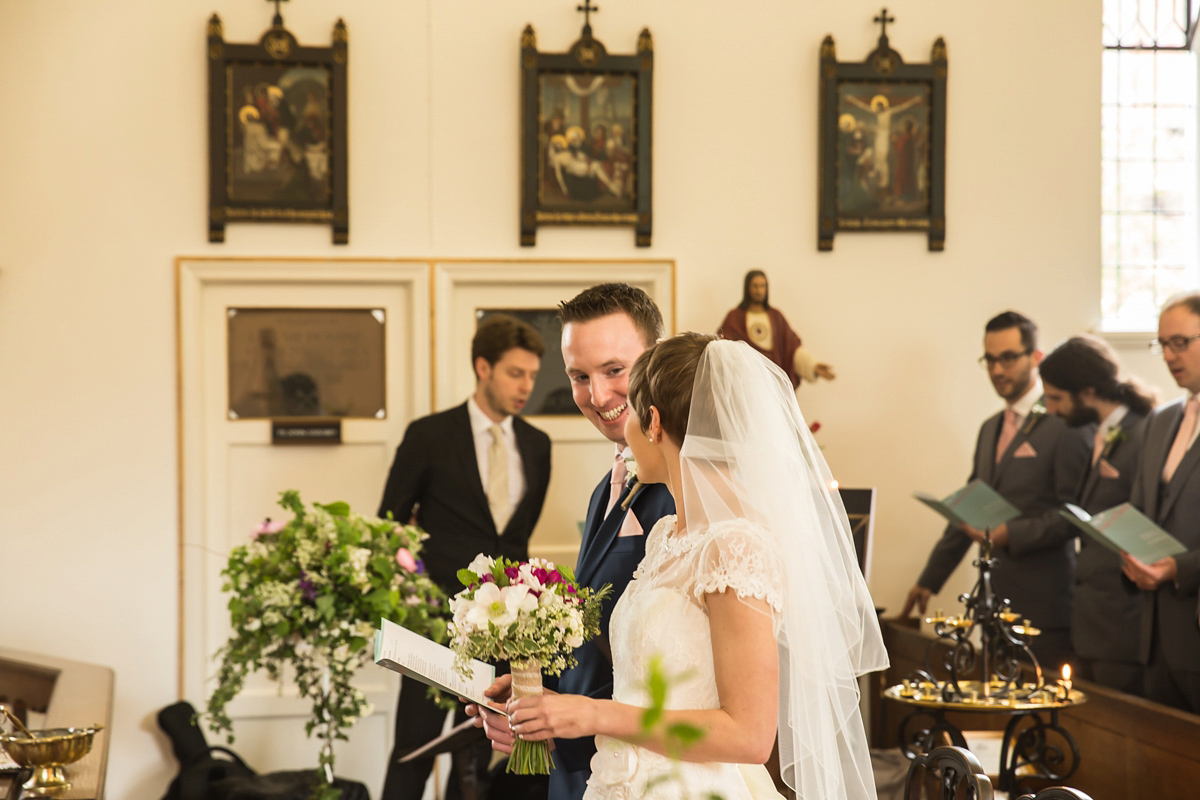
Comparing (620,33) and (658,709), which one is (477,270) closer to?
(620,33)

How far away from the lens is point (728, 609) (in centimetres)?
175

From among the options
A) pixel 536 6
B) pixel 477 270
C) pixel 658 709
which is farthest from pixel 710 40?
pixel 658 709

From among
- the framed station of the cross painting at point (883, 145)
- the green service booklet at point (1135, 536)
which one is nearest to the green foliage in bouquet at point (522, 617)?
the green service booklet at point (1135, 536)

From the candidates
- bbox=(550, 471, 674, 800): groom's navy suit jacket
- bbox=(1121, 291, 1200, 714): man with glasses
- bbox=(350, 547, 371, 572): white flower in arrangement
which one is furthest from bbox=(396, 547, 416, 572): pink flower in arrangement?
bbox=(1121, 291, 1200, 714): man with glasses

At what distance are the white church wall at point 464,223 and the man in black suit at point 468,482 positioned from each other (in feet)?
3.46

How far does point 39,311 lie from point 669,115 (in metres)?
3.30

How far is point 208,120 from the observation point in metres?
5.43

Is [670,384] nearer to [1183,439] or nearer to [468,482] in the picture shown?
[1183,439]

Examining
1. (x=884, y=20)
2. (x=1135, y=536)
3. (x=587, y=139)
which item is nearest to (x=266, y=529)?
(x=587, y=139)

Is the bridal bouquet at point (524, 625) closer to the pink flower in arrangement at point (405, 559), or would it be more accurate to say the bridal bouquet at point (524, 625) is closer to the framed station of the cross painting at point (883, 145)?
the pink flower in arrangement at point (405, 559)

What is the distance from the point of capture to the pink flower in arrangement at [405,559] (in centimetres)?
389

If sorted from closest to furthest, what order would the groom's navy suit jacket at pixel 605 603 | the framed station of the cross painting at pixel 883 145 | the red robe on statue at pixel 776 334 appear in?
the groom's navy suit jacket at pixel 605 603 → the red robe on statue at pixel 776 334 → the framed station of the cross painting at pixel 883 145

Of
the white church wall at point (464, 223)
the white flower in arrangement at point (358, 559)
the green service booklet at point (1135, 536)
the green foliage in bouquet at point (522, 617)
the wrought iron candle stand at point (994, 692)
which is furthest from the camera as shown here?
the white church wall at point (464, 223)

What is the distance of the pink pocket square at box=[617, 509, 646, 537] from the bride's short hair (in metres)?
0.32
